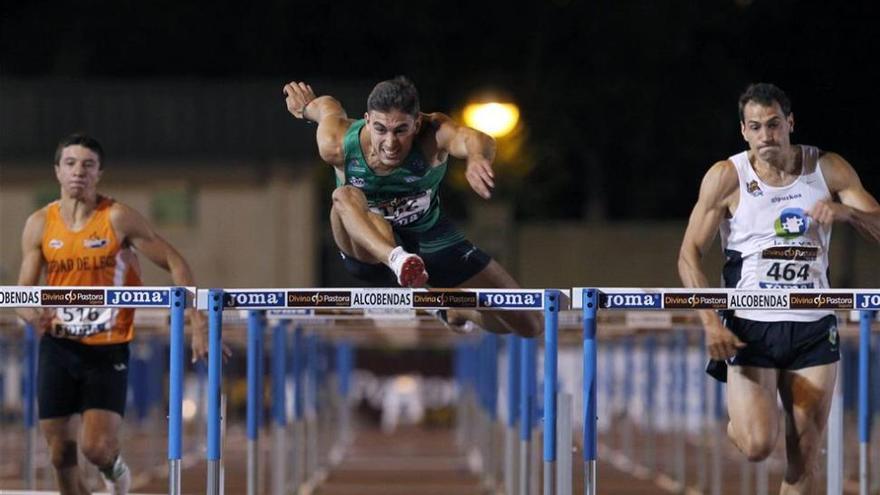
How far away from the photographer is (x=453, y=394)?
98.6 ft

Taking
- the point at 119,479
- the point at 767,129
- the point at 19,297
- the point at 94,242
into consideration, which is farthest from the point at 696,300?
the point at 119,479

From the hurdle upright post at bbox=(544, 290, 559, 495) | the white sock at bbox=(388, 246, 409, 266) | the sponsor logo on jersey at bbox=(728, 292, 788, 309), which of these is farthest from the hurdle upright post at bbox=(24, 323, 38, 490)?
the sponsor logo on jersey at bbox=(728, 292, 788, 309)

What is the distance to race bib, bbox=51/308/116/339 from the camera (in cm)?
901

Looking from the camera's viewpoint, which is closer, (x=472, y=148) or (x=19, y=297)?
(x=19, y=297)

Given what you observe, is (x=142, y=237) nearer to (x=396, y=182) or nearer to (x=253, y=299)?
(x=396, y=182)

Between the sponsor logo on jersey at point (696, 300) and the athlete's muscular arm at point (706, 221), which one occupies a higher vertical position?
the athlete's muscular arm at point (706, 221)

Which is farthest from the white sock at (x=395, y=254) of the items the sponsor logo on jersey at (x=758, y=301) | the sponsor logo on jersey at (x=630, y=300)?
the sponsor logo on jersey at (x=758, y=301)

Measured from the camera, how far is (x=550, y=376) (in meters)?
7.26

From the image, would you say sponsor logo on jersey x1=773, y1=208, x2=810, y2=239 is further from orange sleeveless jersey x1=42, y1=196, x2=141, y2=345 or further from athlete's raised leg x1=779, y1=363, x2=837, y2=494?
orange sleeveless jersey x1=42, y1=196, x2=141, y2=345

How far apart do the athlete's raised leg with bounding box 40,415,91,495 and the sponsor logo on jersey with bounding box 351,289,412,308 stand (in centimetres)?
245

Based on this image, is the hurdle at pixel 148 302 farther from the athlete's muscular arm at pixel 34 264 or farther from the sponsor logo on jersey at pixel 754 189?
the sponsor logo on jersey at pixel 754 189

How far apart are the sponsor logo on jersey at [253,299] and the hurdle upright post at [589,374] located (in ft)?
4.07

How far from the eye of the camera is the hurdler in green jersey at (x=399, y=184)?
25.9 feet

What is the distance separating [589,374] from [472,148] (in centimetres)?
120
